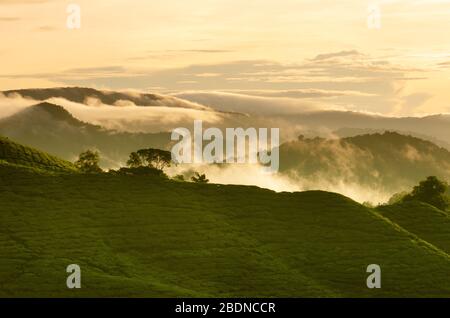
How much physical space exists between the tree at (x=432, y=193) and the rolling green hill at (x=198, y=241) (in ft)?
81.5

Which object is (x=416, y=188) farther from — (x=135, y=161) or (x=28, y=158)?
(x=28, y=158)

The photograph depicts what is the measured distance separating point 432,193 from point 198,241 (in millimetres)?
62188

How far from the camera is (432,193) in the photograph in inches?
5984

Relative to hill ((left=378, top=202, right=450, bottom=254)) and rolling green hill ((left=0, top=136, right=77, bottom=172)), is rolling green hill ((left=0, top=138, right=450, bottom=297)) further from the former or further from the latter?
rolling green hill ((left=0, top=136, right=77, bottom=172))

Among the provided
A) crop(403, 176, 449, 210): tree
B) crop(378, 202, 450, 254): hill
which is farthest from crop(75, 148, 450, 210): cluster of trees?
crop(378, 202, 450, 254): hill

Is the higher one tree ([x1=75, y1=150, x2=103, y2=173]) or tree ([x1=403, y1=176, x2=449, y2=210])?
tree ([x1=75, y1=150, x2=103, y2=173])

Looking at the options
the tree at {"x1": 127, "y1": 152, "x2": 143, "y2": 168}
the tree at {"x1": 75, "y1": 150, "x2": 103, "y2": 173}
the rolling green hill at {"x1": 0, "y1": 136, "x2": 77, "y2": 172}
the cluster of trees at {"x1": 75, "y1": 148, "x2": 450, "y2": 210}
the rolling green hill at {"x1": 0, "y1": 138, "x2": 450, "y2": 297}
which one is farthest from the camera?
the tree at {"x1": 75, "y1": 150, "x2": 103, "y2": 173}

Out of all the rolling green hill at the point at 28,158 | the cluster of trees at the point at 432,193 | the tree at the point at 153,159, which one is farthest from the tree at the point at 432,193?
the rolling green hill at the point at 28,158

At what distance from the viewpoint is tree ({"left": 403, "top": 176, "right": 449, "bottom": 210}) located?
150125mm

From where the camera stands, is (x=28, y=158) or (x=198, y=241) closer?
(x=198, y=241)

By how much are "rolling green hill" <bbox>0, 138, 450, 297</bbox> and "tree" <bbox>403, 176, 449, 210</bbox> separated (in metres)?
24.9

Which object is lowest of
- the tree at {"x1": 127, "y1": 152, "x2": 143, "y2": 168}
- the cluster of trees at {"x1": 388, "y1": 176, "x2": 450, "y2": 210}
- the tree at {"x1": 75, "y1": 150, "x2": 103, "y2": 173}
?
the cluster of trees at {"x1": 388, "y1": 176, "x2": 450, "y2": 210}

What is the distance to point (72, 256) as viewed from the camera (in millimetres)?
94688

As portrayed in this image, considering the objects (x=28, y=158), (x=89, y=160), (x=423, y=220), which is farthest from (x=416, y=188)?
(x=28, y=158)
